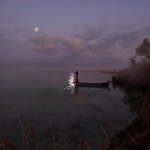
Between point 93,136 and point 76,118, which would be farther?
point 76,118

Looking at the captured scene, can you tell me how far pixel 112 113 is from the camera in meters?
22.3

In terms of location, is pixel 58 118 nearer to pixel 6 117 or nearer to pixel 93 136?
pixel 6 117

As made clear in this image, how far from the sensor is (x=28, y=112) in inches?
910

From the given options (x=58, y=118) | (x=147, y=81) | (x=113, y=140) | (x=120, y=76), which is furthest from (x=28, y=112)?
(x=120, y=76)

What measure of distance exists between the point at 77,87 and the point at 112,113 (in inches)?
1186

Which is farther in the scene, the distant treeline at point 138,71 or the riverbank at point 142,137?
the distant treeline at point 138,71

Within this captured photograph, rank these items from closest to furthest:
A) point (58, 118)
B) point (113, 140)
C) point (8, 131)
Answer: point (113, 140), point (8, 131), point (58, 118)

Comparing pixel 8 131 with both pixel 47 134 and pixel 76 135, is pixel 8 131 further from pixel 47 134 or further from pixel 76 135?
pixel 76 135

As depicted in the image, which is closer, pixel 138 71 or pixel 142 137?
pixel 142 137

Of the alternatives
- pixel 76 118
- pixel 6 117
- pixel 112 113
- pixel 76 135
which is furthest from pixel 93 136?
pixel 6 117

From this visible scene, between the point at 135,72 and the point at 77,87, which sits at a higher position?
the point at 135,72

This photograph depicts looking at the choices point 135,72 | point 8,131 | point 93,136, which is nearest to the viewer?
point 93,136

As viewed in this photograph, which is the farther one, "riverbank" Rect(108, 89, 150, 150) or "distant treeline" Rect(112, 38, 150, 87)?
"distant treeline" Rect(112, 38, 150, 87)

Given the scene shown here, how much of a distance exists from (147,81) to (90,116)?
3242 centimetres
